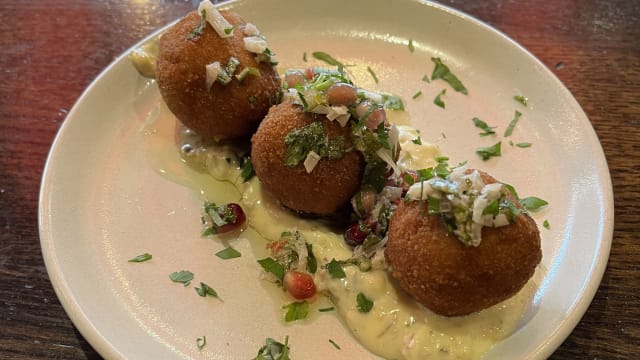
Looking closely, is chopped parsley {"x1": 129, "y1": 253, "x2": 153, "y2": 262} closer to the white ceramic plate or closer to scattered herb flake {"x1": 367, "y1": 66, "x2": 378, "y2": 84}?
the white ceramic plate

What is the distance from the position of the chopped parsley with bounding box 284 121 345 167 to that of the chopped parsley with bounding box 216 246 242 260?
40cm

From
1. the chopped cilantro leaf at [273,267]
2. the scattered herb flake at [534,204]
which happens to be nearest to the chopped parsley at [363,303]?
the chopped cilantro leaf at [273,267]

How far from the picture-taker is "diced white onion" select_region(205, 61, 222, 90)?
2.01m

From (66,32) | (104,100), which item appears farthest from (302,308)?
(66,32)

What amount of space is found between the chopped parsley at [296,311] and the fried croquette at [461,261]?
14.3 inches

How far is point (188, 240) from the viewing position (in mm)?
2057

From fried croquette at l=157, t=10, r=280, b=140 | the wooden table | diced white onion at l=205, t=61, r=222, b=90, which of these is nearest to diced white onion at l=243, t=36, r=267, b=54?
fried croquette at l=157, t=10, r=280, b=140

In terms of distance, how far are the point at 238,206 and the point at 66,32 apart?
1.53 m

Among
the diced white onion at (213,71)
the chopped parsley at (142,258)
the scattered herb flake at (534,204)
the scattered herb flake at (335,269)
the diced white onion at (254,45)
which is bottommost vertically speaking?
the chopped parsley at (142,258)

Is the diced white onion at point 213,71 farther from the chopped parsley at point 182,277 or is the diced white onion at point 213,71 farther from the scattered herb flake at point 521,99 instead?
the scattered herb flake at point 521,99

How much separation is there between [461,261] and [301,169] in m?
0.60

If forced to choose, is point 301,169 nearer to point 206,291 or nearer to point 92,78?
point 206,291

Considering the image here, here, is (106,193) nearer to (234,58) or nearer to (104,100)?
(104,100)

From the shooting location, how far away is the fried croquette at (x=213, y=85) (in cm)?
204
